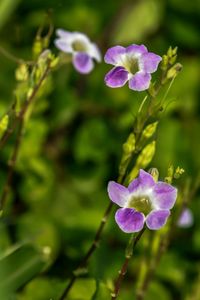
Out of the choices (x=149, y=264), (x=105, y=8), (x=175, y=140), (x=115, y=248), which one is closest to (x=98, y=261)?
(x=115, y=248)

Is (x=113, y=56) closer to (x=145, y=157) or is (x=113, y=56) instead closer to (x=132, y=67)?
(x=132, y=67)

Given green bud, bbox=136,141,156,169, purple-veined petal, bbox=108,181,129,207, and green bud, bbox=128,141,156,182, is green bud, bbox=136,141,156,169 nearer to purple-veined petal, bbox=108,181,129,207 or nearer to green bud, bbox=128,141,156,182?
green bud, bbox=128,141,156,182

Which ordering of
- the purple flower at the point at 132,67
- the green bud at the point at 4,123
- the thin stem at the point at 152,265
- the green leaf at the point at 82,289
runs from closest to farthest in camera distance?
1. the purple flower at the point at 132,67
2. the green bud at the point at 4,123
3. the green leaf at the point at 82,289
4. the thin stem at the point at 152,265

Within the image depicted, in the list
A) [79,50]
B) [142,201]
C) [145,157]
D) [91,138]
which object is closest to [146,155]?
[145,157]

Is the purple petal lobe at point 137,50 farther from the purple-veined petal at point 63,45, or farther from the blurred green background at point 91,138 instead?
the blurred green background at point 91,138

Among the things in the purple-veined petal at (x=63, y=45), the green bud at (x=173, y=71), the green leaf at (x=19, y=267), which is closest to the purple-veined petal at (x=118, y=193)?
the green bud at (x=173, y=71)
